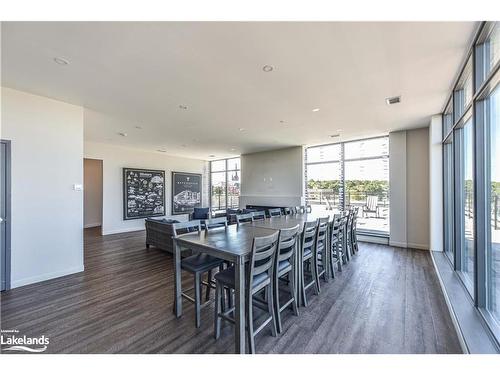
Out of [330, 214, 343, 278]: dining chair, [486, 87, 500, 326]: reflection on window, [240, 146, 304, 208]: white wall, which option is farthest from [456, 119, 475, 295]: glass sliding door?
[240, 146, 304, 208]: white wall

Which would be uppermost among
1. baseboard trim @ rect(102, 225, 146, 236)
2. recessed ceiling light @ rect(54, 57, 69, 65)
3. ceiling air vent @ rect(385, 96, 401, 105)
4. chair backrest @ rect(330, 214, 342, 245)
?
ceiling air vent @ rect(385, 96, 401, 105)

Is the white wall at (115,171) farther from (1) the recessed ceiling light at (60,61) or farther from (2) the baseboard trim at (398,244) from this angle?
(2) the baseboard trim at (398,244)

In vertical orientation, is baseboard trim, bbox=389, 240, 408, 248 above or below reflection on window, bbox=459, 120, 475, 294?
below

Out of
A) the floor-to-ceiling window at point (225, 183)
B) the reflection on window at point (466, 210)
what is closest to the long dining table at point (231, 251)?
the reflection on window at point (466, 210)

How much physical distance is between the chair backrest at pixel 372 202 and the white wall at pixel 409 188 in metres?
0.57

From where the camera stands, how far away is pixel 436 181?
4379 mm

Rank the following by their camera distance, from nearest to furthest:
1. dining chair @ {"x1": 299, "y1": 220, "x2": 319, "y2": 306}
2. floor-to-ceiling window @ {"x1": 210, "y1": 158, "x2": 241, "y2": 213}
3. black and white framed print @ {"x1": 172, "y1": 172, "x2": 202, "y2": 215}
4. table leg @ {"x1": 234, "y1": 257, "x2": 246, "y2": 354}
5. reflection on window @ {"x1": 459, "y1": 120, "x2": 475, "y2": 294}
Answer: table leg @ {"x1": 234, "y1": 257, "x2": 246, "y2": 354} < dining chair @ {"x1": 299, "y1": 220, "x2": 319, "y2": 306} < reflection on window @ {"x1": 459, "y1": 120, "x2": 475, "y2": 294} < black and white framed print @ {"x1": 172, "y1": 172, "x2": 202, "y2": 215} < floor-to-ceiling window @ {"x1": 210, "y1": 158, "x2": 241, "y2": 213}

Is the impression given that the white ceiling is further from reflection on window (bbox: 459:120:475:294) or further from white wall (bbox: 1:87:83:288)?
reflection on window (bbox: 459:120:475:294)

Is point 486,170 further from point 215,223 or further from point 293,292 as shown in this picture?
point 215,223

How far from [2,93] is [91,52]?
191cm

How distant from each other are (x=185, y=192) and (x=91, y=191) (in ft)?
11.2

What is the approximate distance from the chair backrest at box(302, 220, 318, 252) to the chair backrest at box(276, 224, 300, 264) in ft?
0.71

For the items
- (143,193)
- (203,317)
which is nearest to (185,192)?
(143,193)

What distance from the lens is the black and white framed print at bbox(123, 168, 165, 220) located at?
7.44 meters
